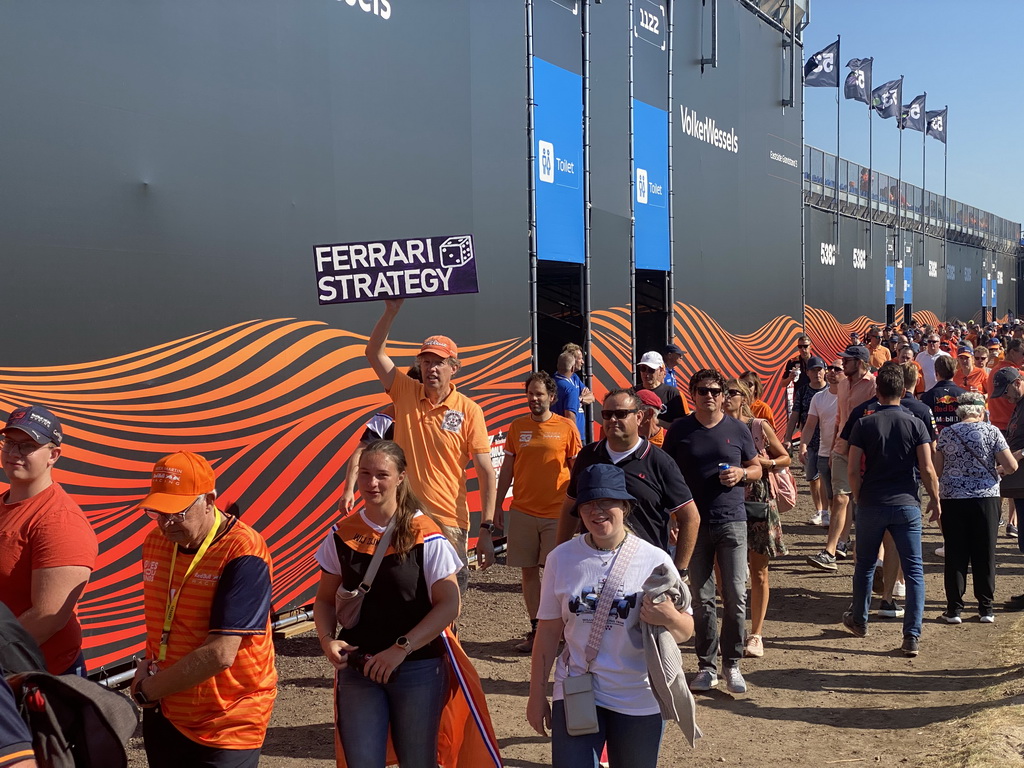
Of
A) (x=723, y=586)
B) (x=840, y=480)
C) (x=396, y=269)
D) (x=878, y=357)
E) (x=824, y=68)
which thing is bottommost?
(x=723, y=586)

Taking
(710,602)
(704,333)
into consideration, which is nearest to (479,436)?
(710,602)

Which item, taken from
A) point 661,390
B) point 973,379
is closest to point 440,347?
point 661,390

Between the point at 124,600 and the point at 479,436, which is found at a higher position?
the point at 479,436

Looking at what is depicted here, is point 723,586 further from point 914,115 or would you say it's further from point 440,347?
point 914,115

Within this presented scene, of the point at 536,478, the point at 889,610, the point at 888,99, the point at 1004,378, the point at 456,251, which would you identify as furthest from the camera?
the point at 888,99

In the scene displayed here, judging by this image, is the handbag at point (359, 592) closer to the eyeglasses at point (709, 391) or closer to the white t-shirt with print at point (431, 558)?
the white t-shirt with print at point (431, 558)

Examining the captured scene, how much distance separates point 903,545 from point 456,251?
3.82 m

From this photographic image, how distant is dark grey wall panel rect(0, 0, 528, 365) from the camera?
588 centimetres

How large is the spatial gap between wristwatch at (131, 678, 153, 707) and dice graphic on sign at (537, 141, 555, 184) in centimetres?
803

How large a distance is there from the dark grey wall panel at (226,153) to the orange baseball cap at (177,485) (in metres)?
2.89

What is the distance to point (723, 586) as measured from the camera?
629 cm

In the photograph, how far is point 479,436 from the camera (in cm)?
618

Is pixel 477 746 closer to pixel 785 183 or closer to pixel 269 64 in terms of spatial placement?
pixel 269 64

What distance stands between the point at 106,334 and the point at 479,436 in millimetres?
2362
